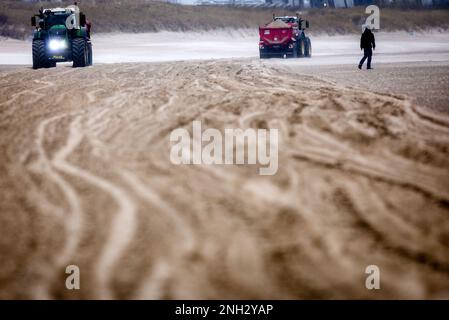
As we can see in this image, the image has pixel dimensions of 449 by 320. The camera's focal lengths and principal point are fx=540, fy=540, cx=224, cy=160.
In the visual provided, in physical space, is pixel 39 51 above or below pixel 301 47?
below

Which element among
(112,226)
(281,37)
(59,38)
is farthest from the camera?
(281,37)

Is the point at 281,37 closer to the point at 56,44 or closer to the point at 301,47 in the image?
the point at 301,47

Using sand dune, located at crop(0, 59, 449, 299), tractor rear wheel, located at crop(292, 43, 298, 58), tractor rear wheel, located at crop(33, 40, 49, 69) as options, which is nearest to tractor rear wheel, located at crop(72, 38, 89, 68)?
tractor rear wheel, located at crop(33, 40, 49, 69)

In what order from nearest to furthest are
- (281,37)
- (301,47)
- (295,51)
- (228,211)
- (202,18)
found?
(228,211)
(281,37)
(295,51)
(301,47)
(202,18)

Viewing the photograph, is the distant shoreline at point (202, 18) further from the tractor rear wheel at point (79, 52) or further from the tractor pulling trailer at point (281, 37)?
the tractor rear wheel at point (79, 52)

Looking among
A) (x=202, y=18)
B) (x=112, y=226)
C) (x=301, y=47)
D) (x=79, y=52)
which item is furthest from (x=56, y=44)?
(x=202, y=18)

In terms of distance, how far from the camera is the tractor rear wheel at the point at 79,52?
1792 centimetres

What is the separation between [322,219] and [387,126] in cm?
279

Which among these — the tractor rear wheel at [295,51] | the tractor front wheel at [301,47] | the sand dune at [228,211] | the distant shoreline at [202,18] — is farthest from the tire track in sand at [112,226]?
the distant shoreline at [202,18]

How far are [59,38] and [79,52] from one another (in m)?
0.77

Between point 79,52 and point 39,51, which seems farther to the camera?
point 79,52

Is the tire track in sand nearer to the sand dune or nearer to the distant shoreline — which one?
the sand dune

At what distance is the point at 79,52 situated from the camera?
1806cm

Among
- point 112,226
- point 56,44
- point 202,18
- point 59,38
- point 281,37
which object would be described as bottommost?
point 112,226
